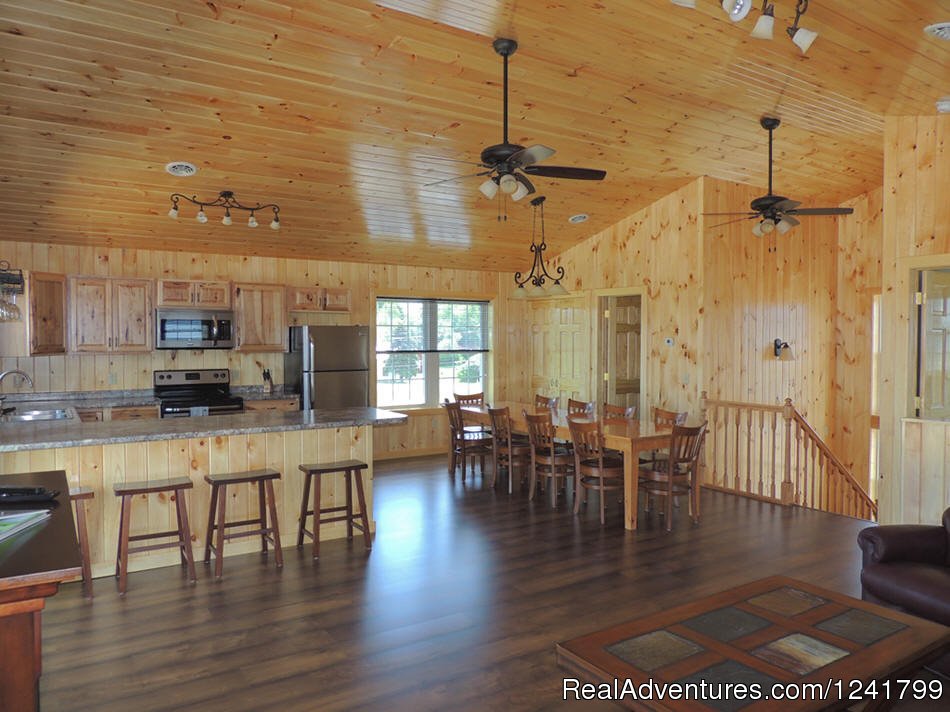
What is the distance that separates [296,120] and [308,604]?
3278 mm

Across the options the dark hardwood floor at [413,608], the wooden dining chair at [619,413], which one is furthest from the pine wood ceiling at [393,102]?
the dark hardwood floor at [413,608]

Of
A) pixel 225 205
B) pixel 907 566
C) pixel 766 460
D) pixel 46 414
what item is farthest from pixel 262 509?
pixel 766 460

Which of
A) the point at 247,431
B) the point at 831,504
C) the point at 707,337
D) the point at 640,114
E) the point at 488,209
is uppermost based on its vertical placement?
the point at 640,114

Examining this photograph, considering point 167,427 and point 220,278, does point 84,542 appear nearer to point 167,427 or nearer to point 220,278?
point 167,427

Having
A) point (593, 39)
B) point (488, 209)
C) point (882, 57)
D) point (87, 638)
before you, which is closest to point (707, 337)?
point (488, 209)

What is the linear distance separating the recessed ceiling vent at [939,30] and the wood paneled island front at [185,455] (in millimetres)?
3947

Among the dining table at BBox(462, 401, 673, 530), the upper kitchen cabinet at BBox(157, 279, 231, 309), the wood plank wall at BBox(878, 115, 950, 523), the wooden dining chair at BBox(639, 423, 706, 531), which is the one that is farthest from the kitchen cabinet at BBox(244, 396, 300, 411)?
the wood plank wall at BBox(878, 115, 950, 523)

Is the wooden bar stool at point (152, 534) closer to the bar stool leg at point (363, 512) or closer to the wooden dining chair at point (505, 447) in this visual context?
the bar stool leg at point (363, 512)

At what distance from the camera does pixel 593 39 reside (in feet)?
13.2

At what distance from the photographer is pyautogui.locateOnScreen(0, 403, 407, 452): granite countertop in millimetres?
3801

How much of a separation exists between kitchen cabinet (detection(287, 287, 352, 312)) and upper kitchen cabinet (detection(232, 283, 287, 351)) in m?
0.16

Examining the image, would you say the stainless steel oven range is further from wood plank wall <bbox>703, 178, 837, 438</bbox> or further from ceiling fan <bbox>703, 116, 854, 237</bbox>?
ceiling fan <bbox>703, 116, 854, 237</bbox>

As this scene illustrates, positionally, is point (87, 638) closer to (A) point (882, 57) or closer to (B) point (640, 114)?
(B) point (640, 114)

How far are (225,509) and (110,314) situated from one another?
3.06 m
